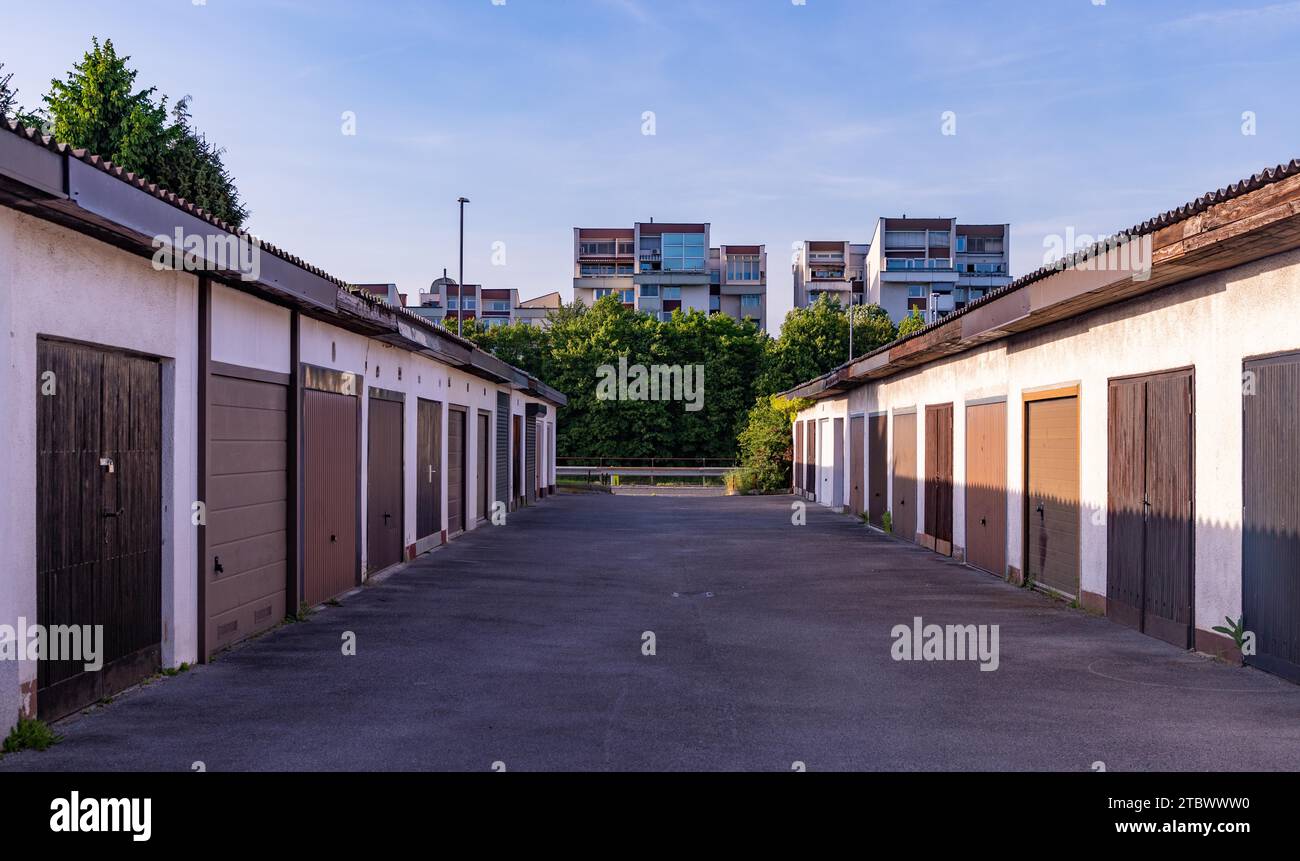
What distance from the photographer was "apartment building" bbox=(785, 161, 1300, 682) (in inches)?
330

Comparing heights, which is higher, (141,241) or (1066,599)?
(141,241)

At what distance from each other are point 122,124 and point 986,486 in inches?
1132

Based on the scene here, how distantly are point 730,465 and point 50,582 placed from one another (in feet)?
165

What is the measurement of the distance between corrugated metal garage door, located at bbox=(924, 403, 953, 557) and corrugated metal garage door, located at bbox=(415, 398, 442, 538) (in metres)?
9.26

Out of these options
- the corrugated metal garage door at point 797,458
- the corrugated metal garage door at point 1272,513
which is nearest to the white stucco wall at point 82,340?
the corrugated metal garage door at point 1272,513

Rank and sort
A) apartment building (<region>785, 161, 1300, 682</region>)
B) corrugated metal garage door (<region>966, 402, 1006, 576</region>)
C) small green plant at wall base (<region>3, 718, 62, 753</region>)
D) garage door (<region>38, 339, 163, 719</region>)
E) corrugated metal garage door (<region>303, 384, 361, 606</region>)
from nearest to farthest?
small green plant at wall base (<region>3, 718, 62, 753</region>), garage door (<region>38, 339, 163, 719</region>), apartment building (<region>785, 161, 1300, 682</region>), corrugated metal garage door (<region>303, 384, 361, 606</region>), corrugated metal garage door (<region>966, 402, 1006, 576</region>)

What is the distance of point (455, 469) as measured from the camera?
21875 millimetres

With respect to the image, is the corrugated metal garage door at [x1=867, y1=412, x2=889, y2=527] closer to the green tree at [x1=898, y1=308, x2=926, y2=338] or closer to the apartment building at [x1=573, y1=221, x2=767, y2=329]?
the green tree at [x1=898, y1=308, x2=926, y2=338]

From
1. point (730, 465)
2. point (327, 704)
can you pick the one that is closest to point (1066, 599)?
point (327, 704)

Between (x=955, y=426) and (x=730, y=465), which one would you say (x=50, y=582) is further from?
(x=730, y=465)

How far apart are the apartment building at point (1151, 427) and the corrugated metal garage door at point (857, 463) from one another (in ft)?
27.6

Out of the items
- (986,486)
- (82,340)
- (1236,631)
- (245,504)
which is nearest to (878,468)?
(986,486)

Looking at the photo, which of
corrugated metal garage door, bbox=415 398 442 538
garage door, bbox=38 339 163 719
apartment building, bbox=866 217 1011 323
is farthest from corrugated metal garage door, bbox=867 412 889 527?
apartment building, bbox=866 217 1011 323
